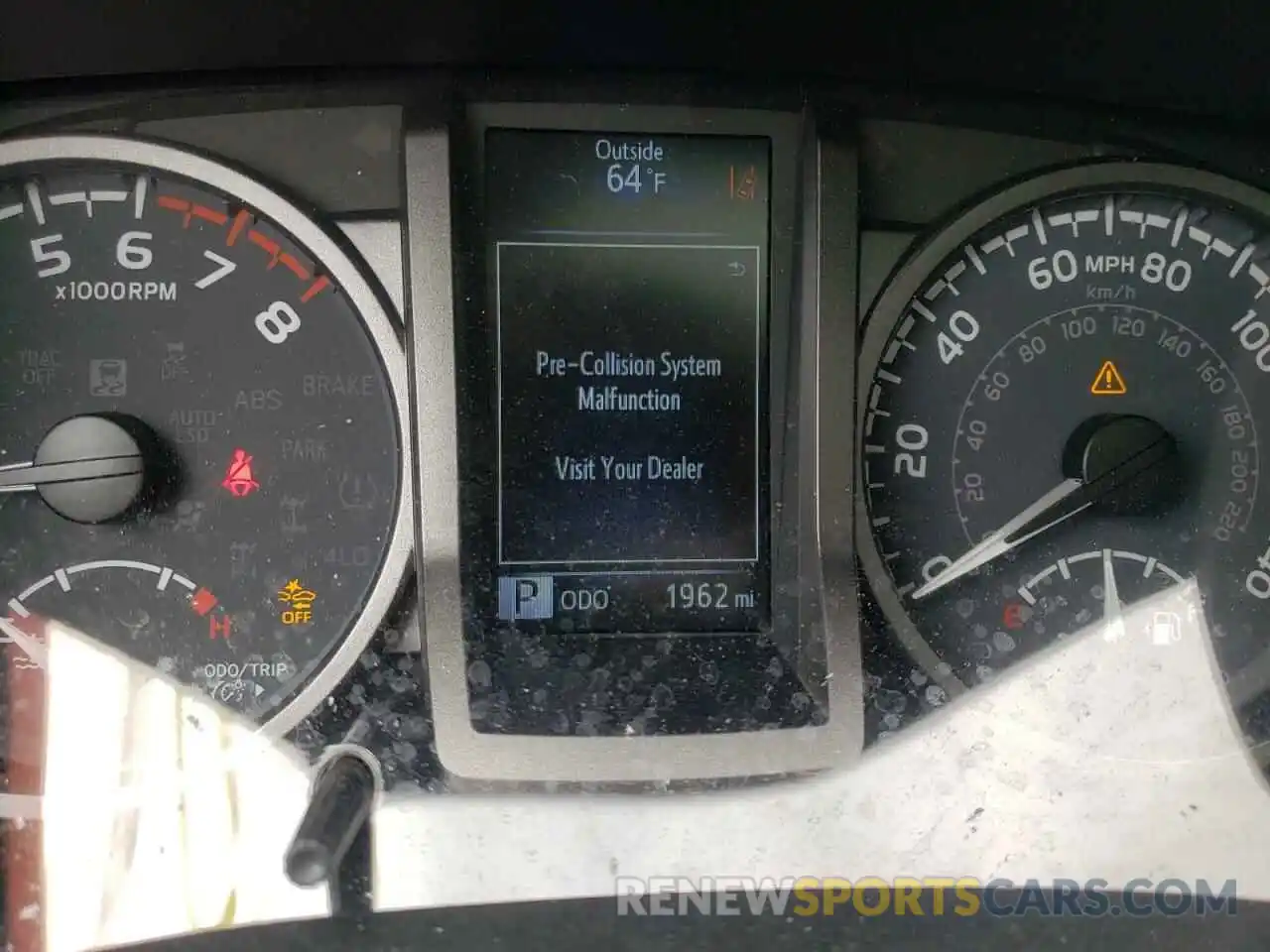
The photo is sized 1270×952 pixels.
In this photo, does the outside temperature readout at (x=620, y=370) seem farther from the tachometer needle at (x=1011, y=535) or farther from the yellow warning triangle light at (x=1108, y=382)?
the yellow warning triangle light at (x=1108, y=382)

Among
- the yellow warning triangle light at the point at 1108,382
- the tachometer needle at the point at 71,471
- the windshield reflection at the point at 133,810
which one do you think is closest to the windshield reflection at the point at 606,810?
the windshield reflection at the point at 133,810

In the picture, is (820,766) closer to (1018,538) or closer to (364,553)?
(1018,538)

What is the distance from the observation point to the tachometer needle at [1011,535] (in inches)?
67.4

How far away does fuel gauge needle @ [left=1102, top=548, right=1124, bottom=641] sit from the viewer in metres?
1.68

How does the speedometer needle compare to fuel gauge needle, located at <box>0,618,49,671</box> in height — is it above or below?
above

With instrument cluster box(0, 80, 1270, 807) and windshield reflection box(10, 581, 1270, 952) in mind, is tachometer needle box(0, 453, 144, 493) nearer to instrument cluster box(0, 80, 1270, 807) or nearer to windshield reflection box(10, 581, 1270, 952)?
instrument cluster box(0, 80, 1270, 807)

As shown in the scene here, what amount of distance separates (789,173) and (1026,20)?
14.2 inches

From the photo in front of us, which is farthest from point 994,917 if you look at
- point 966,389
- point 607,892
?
point 966,389

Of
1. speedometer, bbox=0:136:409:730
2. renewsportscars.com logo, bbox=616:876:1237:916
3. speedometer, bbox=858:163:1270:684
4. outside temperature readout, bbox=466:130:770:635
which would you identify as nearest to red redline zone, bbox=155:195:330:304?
speedometer, bbox=0:136:409:730

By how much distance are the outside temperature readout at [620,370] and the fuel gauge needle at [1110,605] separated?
493 mm

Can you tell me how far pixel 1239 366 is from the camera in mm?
1763

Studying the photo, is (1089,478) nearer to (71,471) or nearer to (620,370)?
(620,370)

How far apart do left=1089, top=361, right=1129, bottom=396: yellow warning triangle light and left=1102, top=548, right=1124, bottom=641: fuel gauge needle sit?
8.7 inches

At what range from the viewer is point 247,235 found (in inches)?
67.0
